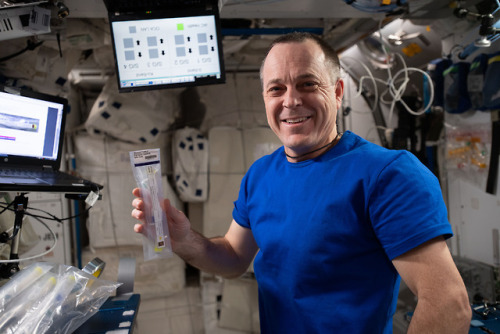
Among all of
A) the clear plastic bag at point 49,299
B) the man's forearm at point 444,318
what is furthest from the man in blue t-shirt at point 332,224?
the clear plastic bag at point 49,299

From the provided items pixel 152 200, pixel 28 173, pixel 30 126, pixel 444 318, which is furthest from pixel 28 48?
pixel 444 318

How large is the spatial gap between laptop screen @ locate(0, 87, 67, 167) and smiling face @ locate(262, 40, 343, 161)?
1.20m

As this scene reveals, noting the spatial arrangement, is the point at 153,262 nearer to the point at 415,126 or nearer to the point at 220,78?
the point at 220,78

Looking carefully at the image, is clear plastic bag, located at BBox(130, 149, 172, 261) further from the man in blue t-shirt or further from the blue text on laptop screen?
the blue text on laptop screen

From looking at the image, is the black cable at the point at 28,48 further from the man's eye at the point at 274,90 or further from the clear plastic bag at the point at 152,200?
the man's eye at the point at 274,90

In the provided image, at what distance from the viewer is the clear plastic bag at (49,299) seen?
1.05 m

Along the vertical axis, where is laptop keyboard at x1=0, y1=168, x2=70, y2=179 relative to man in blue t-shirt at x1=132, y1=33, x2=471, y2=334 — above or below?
above

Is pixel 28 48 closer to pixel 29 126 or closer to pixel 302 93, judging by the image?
pixel 29 126

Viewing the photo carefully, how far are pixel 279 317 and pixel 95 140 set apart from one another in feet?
10.5

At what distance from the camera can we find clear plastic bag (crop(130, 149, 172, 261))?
1.31 metres

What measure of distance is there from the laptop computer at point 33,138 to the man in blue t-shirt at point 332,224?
0.59m

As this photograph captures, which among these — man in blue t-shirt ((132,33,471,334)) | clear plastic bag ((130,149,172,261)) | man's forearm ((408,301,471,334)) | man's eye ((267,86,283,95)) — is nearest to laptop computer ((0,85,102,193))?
clear plastic bag ((130,149,172,261))

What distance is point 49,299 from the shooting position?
3.67 feet

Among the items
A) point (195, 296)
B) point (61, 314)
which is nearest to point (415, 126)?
point (195, 296)
